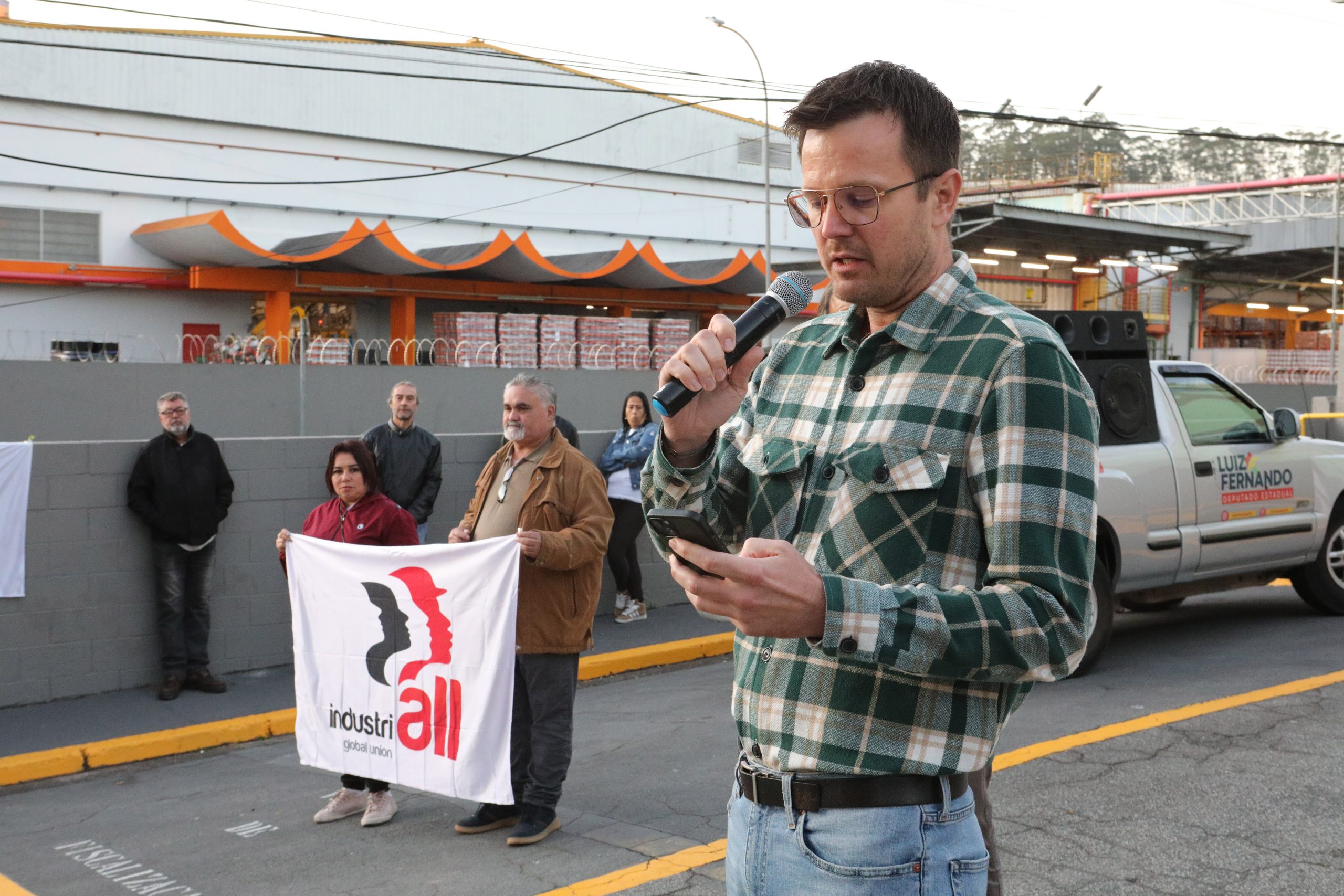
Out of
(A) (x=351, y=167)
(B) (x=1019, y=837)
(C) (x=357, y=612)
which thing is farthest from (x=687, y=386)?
(A) (x=351, y=167)

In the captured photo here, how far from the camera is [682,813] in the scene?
594 centimetres

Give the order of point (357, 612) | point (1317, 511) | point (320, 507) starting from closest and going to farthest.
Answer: point (357, 612) < point (320, 507) < point (1317, 511)

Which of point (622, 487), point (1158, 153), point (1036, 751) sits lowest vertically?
point (1036, 751)

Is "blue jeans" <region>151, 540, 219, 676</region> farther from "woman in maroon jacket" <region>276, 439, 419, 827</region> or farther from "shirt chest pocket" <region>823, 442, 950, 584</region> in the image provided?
"shirt chest pocket" <region>823, 442, 950, 584</region>

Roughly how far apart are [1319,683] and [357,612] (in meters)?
6.14

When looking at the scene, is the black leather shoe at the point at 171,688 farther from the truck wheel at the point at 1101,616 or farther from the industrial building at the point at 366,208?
the industrial building at the point at 366,208

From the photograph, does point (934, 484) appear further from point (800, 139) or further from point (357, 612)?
point (357, 612)

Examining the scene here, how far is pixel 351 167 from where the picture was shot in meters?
33.9

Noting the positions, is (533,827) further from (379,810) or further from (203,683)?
(203,683)

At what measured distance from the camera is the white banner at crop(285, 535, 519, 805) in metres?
5.88

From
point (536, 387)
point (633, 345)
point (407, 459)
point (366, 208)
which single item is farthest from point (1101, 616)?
point (366, 208)

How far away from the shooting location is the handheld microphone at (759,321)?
1.96 metres

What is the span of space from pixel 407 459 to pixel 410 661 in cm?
415

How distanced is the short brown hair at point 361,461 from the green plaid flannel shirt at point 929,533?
4.84 meters
